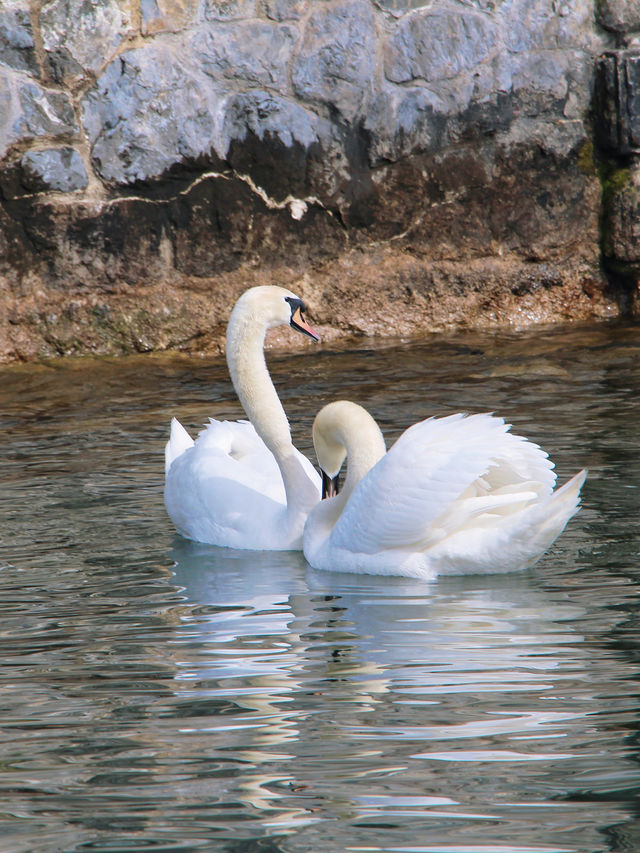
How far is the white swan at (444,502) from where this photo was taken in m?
3.67

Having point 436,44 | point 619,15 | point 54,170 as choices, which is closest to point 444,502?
point 54,170

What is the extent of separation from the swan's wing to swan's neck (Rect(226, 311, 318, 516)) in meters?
0.57

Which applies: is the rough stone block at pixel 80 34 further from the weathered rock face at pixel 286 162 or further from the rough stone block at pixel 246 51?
the rough stone block at pixel 246 51

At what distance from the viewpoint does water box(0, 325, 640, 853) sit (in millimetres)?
2156

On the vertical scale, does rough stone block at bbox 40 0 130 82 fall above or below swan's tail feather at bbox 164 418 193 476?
above

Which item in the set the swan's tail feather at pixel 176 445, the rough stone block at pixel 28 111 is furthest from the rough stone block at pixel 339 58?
the swan's tail feather at pixel 176 445

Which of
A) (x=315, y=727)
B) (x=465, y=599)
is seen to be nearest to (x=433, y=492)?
(x=465, y=599)

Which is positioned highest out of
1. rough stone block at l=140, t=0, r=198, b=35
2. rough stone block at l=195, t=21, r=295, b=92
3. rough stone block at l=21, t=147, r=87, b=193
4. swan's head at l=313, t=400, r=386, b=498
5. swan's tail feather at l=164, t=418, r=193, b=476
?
rough stone block at l=140, t=0, r=198, b=35

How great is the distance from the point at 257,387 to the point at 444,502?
1.02 m

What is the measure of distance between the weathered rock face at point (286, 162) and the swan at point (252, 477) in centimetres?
289

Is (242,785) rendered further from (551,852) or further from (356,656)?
(356,656)

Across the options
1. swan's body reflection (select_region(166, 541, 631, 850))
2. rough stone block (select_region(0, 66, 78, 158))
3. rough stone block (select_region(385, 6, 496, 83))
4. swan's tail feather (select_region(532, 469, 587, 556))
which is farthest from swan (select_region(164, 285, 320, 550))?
rough stone block (select_region(385, 6, 496, 83))

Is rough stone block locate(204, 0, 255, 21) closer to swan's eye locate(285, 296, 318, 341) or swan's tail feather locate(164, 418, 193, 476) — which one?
swan's tail feather locate(164, 418, 193, 476)

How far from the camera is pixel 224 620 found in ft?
11.2
